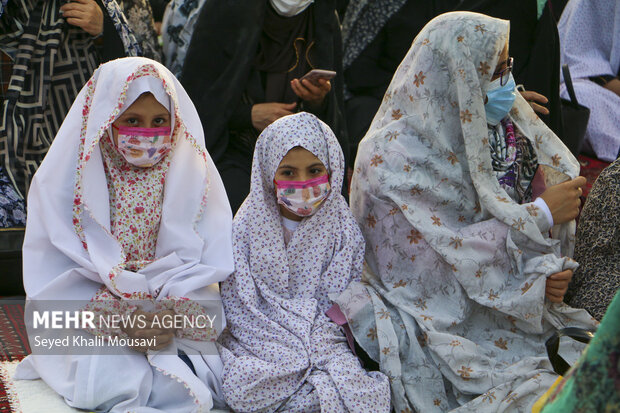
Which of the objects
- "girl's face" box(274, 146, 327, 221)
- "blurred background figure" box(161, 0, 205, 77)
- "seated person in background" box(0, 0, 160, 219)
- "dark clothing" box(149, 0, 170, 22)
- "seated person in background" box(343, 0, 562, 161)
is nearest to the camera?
"girl's face" box(274, 146, 327, 221)

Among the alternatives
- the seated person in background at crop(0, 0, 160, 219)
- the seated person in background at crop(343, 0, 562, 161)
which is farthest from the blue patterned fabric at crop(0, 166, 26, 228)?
the seated person in background at crop(343, 0, 562, 161)

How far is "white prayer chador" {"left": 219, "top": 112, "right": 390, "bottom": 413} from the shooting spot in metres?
2.80

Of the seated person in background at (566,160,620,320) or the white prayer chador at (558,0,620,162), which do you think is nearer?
the seated person in background at (566,160,620,320)

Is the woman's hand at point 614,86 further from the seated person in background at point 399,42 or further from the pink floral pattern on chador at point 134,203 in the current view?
the pink floral pattern on chador at point 134,203

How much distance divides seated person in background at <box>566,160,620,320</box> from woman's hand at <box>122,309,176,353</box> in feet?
5.30

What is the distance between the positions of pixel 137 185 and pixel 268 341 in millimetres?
759

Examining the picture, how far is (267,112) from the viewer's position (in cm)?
417

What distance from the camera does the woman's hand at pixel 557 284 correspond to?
10.00ft

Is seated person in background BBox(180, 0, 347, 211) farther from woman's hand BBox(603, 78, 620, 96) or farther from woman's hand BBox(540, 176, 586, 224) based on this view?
woman's hand BBox(603, 78, 620, 96)

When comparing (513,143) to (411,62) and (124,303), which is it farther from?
(124,303)

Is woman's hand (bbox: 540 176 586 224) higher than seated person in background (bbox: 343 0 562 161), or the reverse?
seated person in background (bbox: 343 0 562 161)

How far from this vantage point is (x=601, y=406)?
0.86 m

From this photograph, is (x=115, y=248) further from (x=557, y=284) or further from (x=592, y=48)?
(x=592, y=48)

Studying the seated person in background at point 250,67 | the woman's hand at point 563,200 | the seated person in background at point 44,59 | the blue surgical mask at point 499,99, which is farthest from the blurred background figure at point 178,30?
the woman's hand at point 563,200
